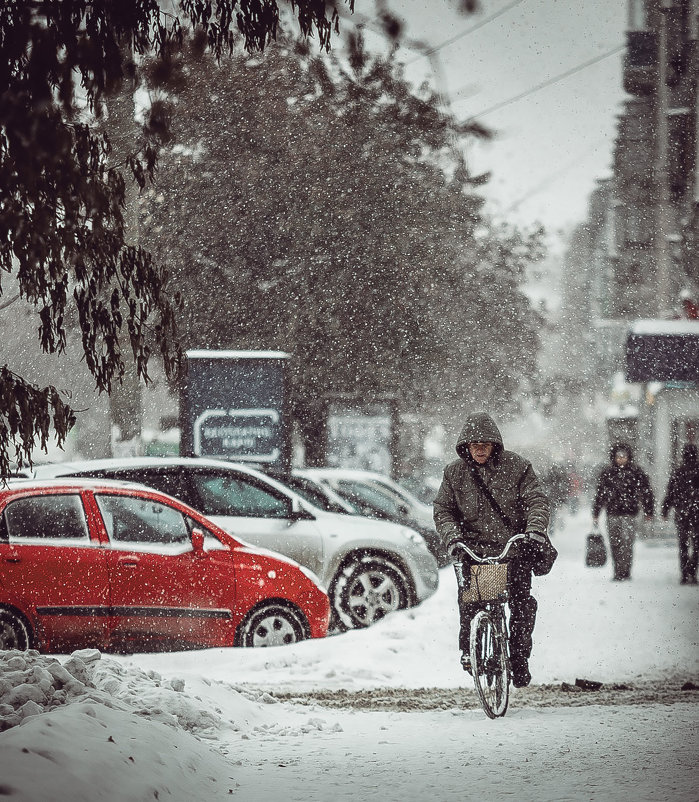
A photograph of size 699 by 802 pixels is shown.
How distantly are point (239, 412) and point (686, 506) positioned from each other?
6.17 m

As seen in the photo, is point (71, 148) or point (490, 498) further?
point (490, 498)

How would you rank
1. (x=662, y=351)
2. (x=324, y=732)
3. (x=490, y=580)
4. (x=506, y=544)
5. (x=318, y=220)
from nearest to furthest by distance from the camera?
(x=324, y=732) → (x=506, y=544) → (x=490, y=580) → (x=318, y=220) → (x=662, y=351)

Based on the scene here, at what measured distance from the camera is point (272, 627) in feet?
34.9

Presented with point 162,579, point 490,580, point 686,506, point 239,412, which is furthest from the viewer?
point 686,506

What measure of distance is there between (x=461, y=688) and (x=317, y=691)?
132 centimetres

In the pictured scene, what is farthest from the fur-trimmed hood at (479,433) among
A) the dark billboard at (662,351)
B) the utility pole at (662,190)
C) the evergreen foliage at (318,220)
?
the utility pole at (662,190)

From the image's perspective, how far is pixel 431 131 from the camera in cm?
2202

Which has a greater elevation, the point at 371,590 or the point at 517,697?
the point at 371,590

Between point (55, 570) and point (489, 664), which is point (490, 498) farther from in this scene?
point (55, 570)

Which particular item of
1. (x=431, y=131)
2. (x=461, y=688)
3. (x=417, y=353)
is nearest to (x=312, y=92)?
(x=431, y=131)

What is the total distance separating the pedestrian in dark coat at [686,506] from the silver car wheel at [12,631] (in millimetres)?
9205

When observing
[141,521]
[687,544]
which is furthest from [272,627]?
[687,544]

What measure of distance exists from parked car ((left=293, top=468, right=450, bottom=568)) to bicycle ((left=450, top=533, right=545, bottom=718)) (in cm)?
741

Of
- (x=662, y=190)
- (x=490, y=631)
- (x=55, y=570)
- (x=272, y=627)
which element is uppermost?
(x=662, y=190)
